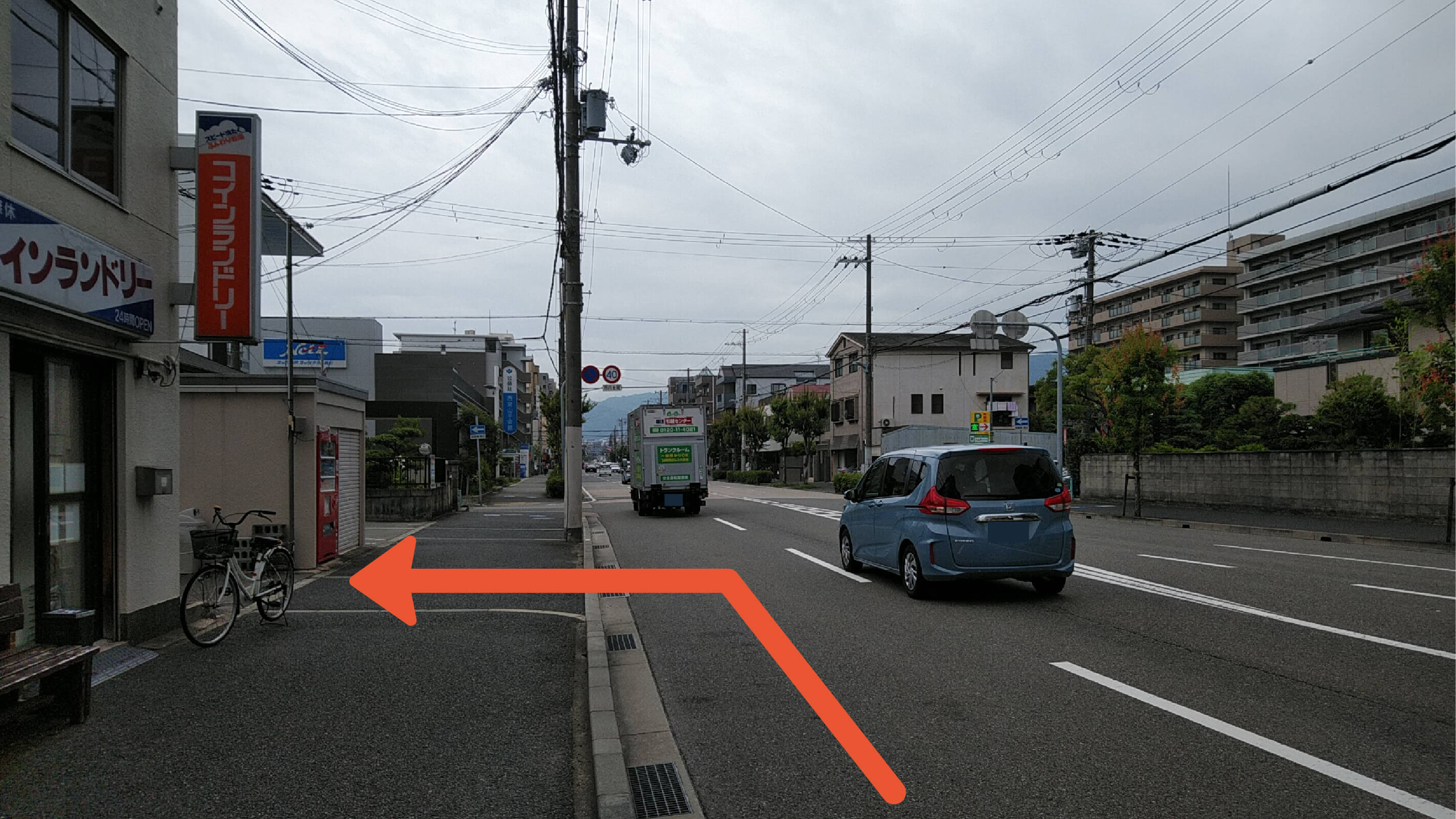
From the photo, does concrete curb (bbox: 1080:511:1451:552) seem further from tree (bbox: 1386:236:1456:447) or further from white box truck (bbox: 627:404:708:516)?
white box truck (bbox: 627:404:708:516)

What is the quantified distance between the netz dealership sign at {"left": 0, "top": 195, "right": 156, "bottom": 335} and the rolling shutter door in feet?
24.7

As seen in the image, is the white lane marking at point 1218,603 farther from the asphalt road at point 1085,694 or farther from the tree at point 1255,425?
the tree at point 1255,425

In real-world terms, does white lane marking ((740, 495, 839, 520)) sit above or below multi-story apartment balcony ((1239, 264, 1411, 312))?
below

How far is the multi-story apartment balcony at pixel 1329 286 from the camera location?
1983 inches

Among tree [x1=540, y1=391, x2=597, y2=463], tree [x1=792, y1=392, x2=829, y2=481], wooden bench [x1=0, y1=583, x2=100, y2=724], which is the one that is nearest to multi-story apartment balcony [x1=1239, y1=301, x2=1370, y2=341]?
tree [x1=792, y1=392, x2=829, y2=481]

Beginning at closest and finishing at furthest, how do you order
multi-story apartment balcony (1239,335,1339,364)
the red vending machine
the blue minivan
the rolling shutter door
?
1. the blue minivan
2. the red vending machine
3. the rolling shutter door
4. multi-story apartment balcony (1239,335,1339,364)

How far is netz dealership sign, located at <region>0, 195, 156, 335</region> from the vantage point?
5488 mm

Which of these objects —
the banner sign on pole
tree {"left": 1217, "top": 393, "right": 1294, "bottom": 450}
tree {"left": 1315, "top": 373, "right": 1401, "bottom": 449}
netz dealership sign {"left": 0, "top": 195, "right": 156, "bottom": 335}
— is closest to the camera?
netz dealership sign {"left": 0, "top": 195, "right": 156, "bottom": 335}

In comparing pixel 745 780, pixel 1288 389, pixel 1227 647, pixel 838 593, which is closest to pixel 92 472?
pixel 745 780

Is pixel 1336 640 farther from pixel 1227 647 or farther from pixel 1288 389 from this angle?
pixel 1288 389

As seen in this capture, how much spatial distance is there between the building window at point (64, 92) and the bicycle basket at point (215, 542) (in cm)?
305

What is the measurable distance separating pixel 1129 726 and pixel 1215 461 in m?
25.1

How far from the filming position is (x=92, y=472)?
694cm

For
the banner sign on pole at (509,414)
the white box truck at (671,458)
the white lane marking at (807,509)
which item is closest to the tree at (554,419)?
the banner sign on pole at (509,414)
